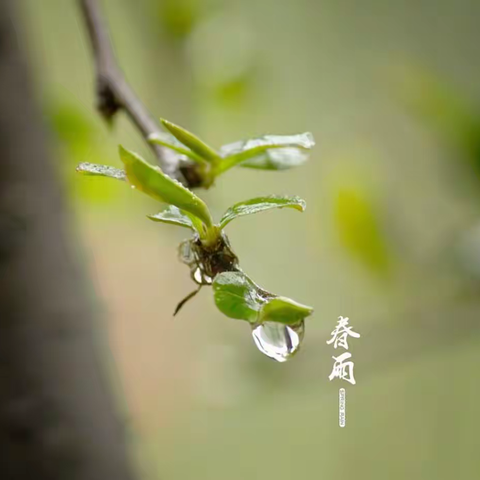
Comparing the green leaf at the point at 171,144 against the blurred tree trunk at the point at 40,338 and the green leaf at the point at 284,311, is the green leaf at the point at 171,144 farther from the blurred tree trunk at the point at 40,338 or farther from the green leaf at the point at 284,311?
the blurred tree trunk at the point at 40,338

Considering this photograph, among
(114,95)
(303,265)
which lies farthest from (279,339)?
(303,265)

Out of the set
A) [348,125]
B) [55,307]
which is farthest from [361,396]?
[55,307]

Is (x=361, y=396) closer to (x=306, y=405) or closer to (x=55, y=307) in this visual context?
(x=306, y=405)

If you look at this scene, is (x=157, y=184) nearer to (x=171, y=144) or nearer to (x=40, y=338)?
(x=171, y=144)

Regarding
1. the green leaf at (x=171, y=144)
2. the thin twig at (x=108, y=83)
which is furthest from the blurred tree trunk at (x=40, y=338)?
the green leaf at (x=171, y=144)

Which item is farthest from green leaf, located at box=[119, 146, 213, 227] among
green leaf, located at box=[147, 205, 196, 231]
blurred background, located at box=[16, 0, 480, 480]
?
blurred background, located at box=[16, 0, 480, 480]
